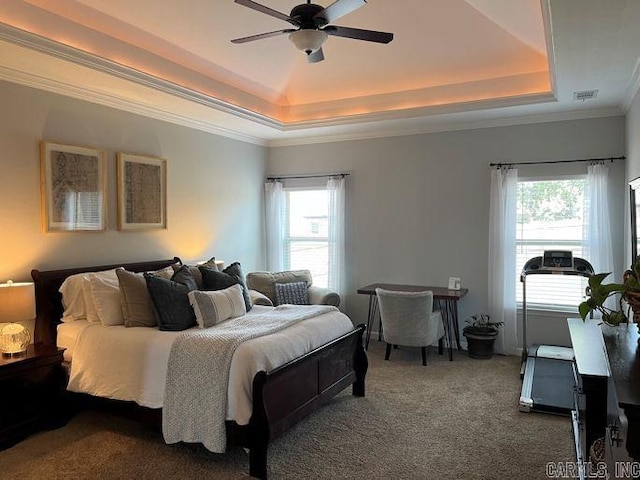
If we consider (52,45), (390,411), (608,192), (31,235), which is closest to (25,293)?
(31,235)

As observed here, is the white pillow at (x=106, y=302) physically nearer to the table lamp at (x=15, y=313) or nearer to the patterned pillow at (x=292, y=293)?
the table lamp at (x=15, y=313)

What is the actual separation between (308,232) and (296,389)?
3699 mm

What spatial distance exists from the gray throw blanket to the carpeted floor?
21 centimetres

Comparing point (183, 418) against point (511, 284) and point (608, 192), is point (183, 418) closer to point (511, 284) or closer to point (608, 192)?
point (511, 284)

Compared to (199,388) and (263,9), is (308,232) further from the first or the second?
(263,9)

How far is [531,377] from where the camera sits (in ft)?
15.1

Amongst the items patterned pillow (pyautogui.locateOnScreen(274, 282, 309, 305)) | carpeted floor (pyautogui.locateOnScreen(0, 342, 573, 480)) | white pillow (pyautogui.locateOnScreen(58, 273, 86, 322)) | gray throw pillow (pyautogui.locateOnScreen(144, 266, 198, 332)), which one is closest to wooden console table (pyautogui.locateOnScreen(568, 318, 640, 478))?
carpeted floor (pyautogui.locateOnScreen(0, 342, 573, 480))

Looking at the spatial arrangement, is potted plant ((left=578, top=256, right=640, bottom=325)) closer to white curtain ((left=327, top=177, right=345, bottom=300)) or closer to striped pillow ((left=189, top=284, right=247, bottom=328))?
striped pillow ((left=189, top=284, right=247, bottom=328))

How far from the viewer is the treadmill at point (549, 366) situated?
13.2 ft

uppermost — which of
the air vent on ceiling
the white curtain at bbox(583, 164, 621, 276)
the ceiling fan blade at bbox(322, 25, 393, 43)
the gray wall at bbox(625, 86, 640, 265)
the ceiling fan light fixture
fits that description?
the ceiling fan blade at bbox(322, 25, 393, 43)

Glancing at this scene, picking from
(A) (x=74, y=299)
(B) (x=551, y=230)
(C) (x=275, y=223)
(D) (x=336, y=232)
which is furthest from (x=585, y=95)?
(A) (x=74, y=299)

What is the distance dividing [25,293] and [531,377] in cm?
438

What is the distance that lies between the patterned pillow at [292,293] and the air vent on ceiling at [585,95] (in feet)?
11.9

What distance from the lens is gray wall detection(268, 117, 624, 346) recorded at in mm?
5410
